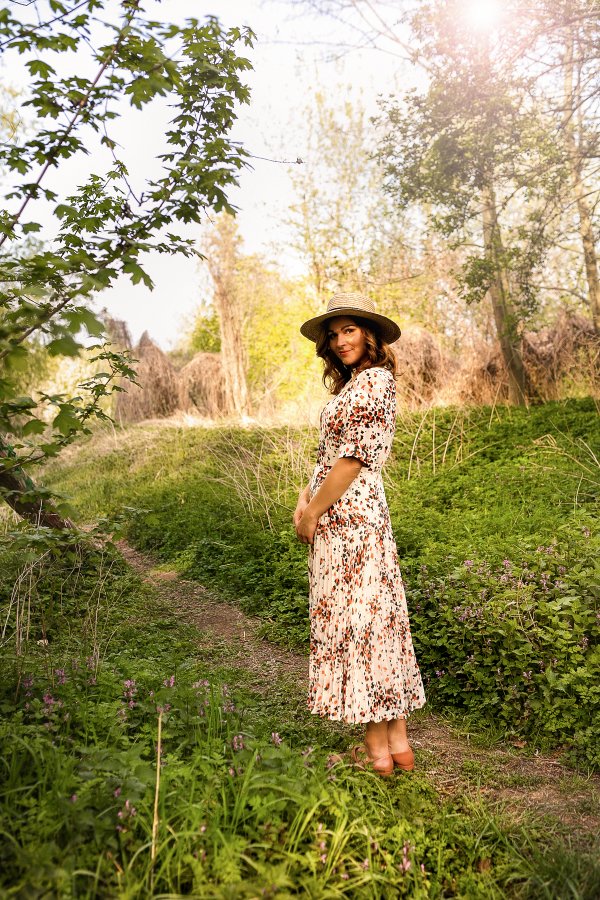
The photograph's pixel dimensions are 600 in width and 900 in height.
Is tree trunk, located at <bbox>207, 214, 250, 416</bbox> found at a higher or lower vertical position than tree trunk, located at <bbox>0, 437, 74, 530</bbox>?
higher

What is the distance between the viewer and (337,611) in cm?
314

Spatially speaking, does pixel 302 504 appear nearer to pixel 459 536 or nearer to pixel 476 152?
pixel 459 536

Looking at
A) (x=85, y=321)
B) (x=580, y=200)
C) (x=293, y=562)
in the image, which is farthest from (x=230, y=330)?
(x=85, y=321)

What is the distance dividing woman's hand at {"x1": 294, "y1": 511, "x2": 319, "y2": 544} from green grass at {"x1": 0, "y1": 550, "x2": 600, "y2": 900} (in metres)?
0.89

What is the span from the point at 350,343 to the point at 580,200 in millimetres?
7938

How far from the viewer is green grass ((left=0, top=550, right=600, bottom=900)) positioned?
2096mm

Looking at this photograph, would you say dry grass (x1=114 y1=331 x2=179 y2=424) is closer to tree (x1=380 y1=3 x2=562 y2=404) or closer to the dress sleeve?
tree (x1=380 y1=3 x2=562 y2=404)

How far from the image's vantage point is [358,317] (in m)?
3.31

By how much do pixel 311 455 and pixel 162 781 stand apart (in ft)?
22.4

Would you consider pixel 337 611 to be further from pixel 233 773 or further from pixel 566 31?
pixel 566 31

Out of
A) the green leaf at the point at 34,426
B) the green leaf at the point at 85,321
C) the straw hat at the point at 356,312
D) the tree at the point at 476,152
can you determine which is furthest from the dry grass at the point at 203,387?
the green leaf at the point at 85,321

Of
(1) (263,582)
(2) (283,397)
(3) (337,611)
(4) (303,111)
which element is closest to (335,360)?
(3) (337,611)

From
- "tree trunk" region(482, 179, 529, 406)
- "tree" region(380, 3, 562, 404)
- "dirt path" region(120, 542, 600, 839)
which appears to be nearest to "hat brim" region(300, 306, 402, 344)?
"dirt path" region(120, 542, 600, 839)

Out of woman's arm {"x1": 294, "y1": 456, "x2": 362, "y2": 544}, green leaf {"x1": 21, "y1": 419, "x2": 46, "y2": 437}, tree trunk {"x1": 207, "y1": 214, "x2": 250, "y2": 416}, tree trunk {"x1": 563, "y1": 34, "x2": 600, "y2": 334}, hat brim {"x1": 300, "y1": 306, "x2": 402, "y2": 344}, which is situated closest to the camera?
green leaf {"x1": 21, "y1": 419, "x2": 46, "y2": 437}
